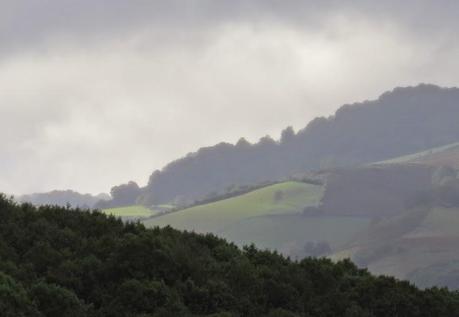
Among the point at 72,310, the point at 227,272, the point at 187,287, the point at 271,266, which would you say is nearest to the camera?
the point at 72,310

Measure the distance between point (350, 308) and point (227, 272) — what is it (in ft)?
11.5

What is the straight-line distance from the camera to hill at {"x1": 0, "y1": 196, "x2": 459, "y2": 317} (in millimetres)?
21141

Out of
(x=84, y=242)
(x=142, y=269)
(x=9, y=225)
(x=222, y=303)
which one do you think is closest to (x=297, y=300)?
(x=222, y=303)

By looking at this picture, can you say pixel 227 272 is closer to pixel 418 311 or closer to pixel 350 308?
pixel 350 308

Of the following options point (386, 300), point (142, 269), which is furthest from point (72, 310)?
point (386, 300)

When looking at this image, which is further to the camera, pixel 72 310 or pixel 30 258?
pixel 30 258

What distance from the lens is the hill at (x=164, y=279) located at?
2114 cm

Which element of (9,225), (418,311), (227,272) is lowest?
(418,311)

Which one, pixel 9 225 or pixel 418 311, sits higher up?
pixel 9 225

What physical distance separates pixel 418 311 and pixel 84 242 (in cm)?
941

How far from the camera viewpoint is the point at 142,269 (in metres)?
23.1

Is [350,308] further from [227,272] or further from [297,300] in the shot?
[227,272]

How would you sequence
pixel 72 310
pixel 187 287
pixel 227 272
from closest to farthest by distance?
1. pixel 72 310
2. pixel 187 287
3. pixel 227 272

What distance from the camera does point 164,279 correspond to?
2328 cm
